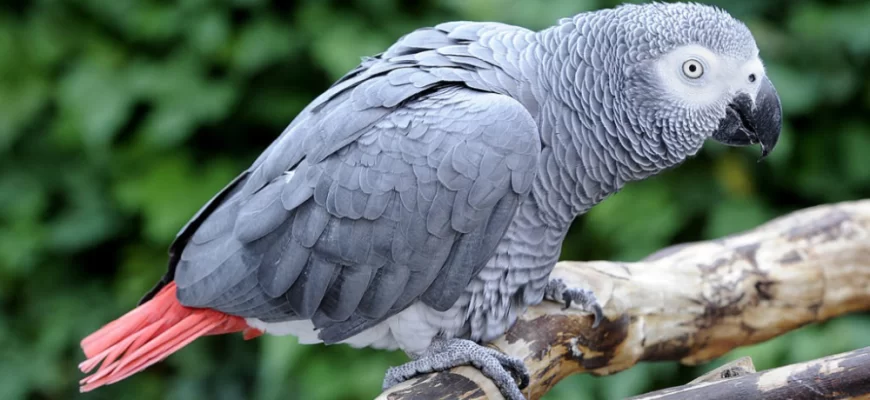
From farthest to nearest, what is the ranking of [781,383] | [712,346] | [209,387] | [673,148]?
[209,387] → [712,346] → [673,148] → [781,383]

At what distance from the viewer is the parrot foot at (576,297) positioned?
3.71 feet

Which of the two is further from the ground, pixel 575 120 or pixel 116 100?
pixel 116 100

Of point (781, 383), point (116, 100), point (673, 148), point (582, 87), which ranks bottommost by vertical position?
point (781, 383)

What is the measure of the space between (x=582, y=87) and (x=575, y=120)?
0.04 meters

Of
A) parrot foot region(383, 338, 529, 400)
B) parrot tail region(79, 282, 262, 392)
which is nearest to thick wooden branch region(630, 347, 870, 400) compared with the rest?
parrot foot region(383, 338, 529, 400)

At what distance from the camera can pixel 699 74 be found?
3.15 ft

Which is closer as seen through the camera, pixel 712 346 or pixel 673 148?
pixel 673 148

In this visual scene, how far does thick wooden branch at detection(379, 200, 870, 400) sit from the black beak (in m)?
0.27

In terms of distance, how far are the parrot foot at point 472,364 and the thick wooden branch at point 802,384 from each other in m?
0.19

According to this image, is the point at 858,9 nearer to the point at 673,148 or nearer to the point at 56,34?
the point at 673,148

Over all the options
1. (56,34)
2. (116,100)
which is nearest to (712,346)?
(116,100)

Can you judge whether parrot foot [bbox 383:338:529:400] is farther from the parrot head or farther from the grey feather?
the parrot head

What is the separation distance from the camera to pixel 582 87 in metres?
0.99

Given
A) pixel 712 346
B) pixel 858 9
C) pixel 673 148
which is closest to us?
pixel 673 148
